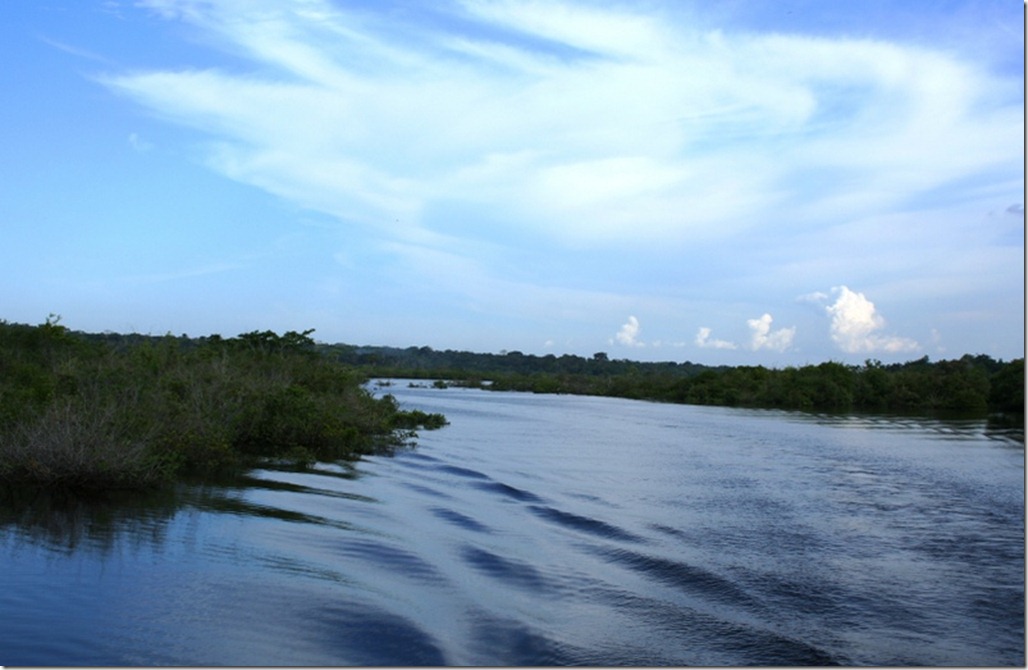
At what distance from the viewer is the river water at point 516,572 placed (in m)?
9.00

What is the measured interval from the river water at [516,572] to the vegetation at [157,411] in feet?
3.51

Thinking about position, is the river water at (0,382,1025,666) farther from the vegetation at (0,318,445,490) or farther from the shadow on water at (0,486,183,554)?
the vegetation at (0,318,445,490)

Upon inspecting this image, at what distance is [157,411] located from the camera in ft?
59.2

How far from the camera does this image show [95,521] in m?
12.9

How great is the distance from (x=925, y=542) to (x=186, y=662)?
1310 centimetres

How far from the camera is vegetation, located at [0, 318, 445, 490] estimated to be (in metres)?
14.5

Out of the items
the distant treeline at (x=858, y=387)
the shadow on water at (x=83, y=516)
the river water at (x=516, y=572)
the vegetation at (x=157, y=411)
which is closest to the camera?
the river water at (x=516, y=572)

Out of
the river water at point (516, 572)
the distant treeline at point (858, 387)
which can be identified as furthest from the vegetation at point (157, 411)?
the distant treeline at point (858, 387)

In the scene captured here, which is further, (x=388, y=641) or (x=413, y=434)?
(x=413, y=434)

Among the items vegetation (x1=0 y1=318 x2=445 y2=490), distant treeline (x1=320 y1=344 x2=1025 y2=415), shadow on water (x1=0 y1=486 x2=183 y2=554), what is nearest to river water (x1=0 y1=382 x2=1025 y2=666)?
shadow on water (x1=0 y1=486 x2=183 y2=554)

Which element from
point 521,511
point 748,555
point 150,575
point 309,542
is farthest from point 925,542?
point 150,575

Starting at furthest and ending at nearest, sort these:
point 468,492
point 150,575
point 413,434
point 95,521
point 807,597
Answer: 1. point 413,434
2. point 468,492
3. point 95,521
4. point 807,597
5. point 150,575

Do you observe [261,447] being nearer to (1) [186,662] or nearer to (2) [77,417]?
(2) [77,417]

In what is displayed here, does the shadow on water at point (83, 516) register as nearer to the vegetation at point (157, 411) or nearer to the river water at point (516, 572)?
the river water at point (516, 572)
